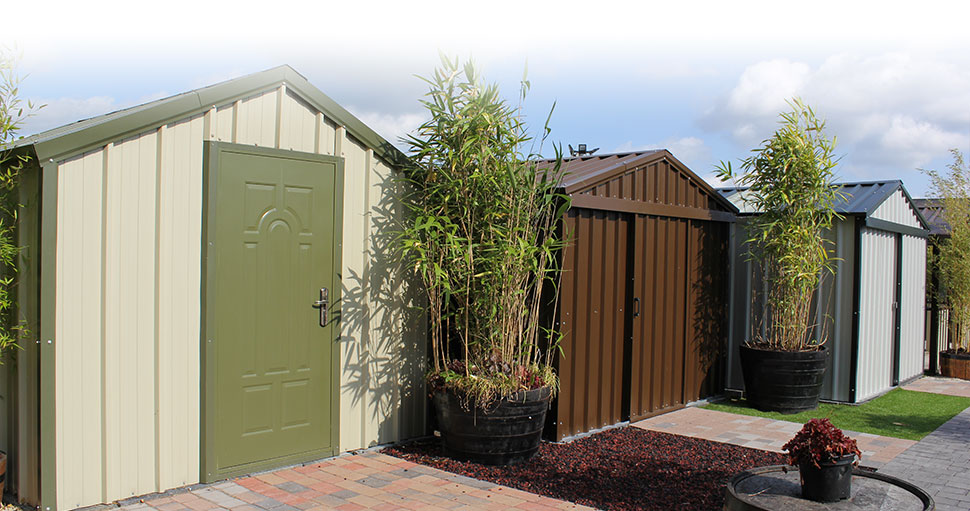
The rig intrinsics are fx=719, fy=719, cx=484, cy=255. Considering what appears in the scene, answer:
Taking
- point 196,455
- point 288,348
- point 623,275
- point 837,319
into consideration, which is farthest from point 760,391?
point 196,455

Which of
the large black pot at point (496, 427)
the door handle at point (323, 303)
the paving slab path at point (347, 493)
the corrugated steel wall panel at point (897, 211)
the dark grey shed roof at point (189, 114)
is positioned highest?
A: the dark grey shed roof at point (189, 114)

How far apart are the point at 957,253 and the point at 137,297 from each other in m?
9.80

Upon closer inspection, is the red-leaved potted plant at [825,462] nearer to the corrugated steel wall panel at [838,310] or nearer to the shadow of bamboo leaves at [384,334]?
the shadow of bamboo leaves at [384,334]

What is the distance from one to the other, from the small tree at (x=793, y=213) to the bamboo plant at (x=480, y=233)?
2.82 m

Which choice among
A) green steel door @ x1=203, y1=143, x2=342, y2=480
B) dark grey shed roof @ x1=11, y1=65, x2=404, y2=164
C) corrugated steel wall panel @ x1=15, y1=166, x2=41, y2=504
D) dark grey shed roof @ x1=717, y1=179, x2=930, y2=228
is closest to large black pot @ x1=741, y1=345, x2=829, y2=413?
dark grey shed roof @ x1=717, y1=179, x2=930, y2=228

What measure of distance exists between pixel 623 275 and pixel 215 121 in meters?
3.45

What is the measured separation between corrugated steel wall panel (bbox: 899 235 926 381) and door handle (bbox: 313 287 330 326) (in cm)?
696

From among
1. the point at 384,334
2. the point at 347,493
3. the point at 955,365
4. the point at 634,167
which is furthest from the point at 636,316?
the point at 955,365

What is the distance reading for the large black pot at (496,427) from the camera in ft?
15.6

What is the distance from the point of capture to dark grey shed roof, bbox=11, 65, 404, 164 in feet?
12.0

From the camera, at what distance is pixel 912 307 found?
8953 mm

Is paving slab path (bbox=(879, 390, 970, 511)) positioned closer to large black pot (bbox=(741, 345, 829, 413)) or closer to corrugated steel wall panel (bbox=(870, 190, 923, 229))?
large black pot (bbox=(741, 345, 829, 413))

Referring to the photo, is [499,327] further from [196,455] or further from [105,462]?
[105,462]

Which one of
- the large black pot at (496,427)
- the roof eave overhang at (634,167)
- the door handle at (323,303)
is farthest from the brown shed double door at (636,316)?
the door handle at (323,303)
